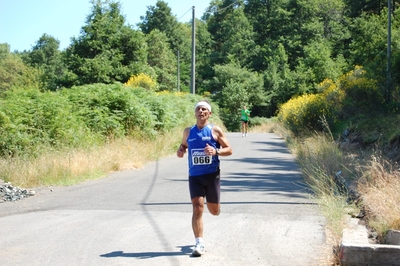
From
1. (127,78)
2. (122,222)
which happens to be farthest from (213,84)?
(122,222)

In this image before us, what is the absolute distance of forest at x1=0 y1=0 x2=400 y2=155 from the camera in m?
17.9

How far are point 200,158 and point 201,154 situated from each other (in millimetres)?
49

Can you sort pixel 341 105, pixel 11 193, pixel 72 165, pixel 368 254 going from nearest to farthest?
pixel 368 254
pixel 11 193
pixel 72 165
pixel 341 105

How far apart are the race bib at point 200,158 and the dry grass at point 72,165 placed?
6842 mm

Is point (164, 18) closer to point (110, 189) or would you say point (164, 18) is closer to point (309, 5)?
point (309, 5)

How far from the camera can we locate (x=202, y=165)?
674 cm

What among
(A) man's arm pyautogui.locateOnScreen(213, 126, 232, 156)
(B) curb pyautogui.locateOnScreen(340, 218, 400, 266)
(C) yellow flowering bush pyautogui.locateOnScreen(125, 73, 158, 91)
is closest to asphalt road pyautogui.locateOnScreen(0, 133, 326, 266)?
(B) curb pyautogui.locateOnScreen(340, 218, 400, 266)

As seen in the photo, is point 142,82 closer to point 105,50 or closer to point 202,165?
point 105,50

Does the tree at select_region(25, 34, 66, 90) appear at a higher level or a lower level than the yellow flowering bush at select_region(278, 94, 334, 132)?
higher

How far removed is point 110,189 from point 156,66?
5706 cm

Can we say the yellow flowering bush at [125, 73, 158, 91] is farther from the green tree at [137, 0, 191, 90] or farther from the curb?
the green tree at [137, 0, 191, 90]

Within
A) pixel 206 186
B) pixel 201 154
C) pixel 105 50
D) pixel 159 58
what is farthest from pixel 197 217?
pixel 159 58

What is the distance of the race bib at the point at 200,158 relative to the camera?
6.68 m

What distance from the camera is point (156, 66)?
68375mm
